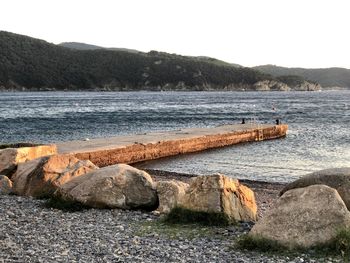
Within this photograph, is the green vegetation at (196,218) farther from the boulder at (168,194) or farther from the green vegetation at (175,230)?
the boulder at (168,194)

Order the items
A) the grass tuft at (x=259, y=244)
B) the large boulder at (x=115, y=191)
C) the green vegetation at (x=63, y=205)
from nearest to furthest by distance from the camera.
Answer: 1. the grass tuft at (x=259, y=244)
2. the green vegetation at (x=63, y=205)
3. the large boulder at (x=115, y=191)

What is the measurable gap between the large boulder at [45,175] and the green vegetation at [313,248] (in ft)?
24.1

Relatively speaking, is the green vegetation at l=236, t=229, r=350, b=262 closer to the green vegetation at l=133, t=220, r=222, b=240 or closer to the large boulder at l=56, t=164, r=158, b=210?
the green vegetation at l=133, t=220, r=222, b=240

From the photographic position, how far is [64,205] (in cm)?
1377

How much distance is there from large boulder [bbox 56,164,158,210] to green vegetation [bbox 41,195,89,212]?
104 mm

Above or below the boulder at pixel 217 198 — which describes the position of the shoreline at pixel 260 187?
below

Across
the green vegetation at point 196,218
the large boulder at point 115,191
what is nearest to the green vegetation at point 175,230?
the green vegetation at point 196,218

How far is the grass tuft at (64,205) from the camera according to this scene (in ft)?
44.7

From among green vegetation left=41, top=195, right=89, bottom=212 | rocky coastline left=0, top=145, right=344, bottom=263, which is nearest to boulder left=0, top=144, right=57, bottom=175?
rocky coastline left=0, top=145, right=344, bottom=263

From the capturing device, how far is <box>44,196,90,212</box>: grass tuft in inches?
536

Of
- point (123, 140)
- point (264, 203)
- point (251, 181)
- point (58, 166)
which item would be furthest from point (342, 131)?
point (58, 166)

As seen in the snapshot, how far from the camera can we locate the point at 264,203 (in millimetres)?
18922

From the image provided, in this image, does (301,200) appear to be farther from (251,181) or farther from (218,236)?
(251,181)

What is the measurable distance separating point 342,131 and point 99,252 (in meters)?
50.7
